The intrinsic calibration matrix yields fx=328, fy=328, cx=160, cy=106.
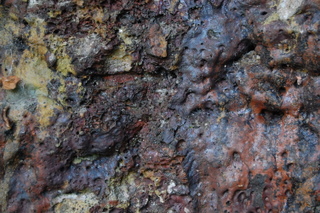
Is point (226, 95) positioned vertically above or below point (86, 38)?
below

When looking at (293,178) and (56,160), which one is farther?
(56,160)

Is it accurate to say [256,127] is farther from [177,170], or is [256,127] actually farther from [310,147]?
[177,170]

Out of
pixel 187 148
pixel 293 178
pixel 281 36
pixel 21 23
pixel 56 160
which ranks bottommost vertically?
pixel 293 178

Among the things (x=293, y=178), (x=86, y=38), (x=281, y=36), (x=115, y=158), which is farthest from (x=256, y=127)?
(x=86, y=38)

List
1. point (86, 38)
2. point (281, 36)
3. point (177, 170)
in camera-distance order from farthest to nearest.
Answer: point (177, 170)
point (86, 38)
point (281, 36)

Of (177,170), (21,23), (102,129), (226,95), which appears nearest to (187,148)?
(177,170)

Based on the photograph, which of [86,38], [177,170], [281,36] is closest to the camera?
[281,36]
